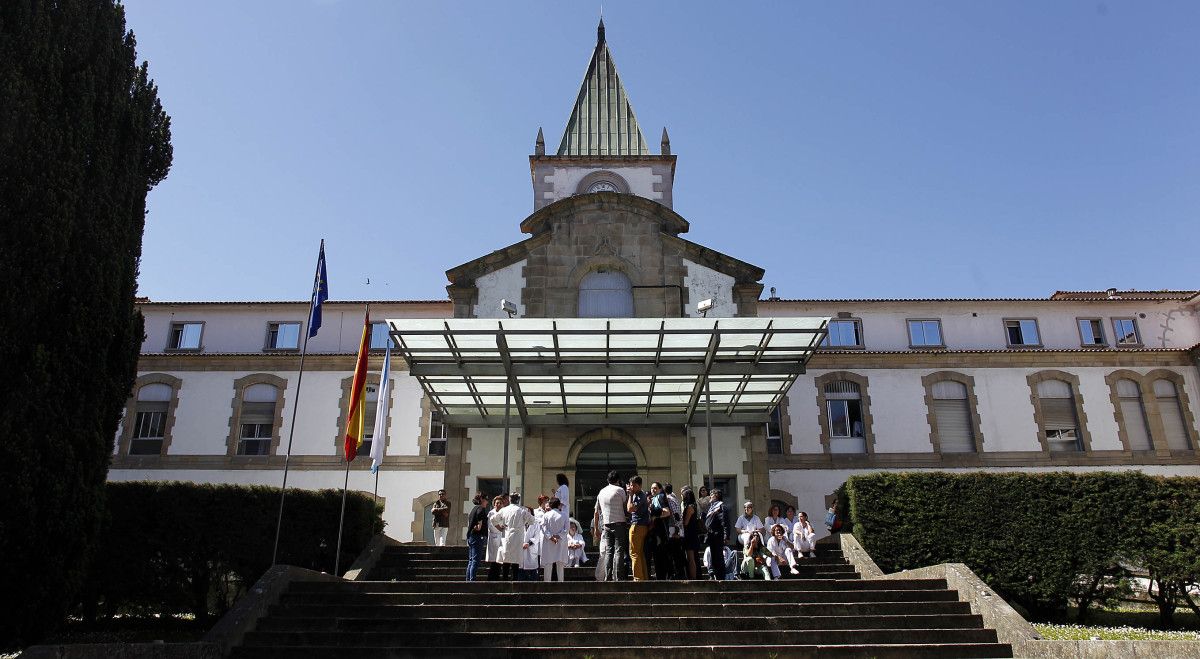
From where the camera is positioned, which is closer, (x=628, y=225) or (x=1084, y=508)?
(x=1084, y=508)

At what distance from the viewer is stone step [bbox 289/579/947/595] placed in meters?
13.4

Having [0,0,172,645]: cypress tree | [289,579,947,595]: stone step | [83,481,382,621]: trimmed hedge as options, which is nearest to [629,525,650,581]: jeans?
[289,579,947,595]: stone step

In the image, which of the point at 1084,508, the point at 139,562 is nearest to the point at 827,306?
the point at 1084,508

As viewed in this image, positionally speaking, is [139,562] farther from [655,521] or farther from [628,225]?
[628,225]

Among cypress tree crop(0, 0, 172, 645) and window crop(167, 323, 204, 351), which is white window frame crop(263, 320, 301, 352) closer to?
window crop(167, 323, 204, 351)

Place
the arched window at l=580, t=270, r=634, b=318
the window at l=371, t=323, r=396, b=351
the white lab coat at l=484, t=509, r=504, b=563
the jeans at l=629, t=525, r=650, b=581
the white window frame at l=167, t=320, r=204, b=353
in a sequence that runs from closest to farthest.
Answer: the jeans at l=629, t=525, r=650, b=581 → the white lab coat at l=484, t=509, r=504, b=563 → the arched window at l=580, t=270, r=634, b=318 → the white window frame at l=167, t=320, r=204, b=353 → the window at l=371, t=323, r=396, b=351

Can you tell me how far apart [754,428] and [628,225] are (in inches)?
256

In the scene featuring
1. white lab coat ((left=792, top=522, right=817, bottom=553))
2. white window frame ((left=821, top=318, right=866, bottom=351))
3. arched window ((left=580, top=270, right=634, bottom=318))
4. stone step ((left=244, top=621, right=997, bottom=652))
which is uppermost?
white window frame ((left=821, top=318, right=866, bottom=351))

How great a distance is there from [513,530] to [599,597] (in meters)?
2.27

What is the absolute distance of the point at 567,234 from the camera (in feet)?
75.3

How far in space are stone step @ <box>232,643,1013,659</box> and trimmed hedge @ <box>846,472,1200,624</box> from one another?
251 inches

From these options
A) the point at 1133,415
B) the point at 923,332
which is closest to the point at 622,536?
→ the point at 923,332

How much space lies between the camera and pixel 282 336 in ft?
108

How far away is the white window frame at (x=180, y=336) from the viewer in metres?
32.4
